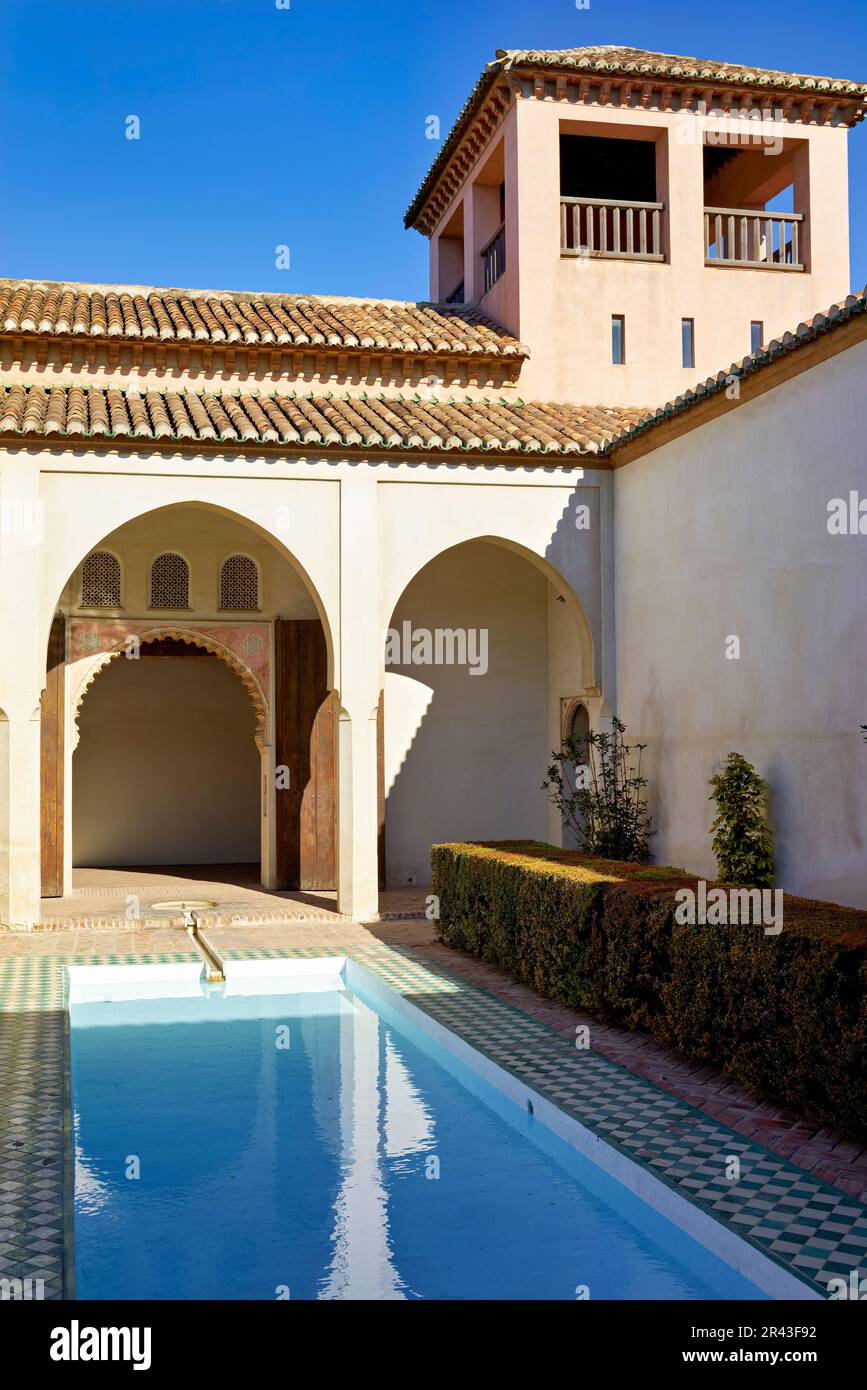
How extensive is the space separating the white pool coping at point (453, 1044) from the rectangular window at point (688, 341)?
8797 millimetres

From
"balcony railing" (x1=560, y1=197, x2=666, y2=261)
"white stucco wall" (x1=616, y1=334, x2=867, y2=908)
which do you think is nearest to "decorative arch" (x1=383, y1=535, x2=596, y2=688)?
"white stucco wall" (x1=616, y1=334, x2=867, y2=908)

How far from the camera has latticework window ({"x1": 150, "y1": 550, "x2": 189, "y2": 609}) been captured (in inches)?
558

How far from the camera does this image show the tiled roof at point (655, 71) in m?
14.5

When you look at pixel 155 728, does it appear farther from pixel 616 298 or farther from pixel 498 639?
pixel 616 298

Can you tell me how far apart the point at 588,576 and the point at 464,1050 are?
6.50m

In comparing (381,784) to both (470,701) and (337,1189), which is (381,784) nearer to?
(470,701)

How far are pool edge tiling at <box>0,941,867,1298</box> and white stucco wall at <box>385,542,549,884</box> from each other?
5585 millimetres

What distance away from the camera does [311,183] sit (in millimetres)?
14086

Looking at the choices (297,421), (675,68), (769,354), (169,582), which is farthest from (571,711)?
(675,68)

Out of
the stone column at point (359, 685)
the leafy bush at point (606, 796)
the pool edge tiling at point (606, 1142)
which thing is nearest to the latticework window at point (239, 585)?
the stone column at point (359, 685)

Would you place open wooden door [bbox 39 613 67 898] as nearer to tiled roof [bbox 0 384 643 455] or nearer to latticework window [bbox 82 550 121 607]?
latticework window [bbox 82 550 121 607]

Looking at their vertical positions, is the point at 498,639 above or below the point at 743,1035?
above

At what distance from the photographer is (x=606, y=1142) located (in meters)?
5.70
